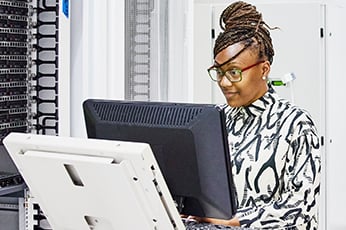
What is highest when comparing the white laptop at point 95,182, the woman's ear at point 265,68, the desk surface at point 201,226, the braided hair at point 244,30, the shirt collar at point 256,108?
the braided hair at point 244,30

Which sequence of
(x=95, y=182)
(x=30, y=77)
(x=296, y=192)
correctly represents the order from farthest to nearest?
(x=30, y=77) → (x=296, y=192) → (x=95, y=182)

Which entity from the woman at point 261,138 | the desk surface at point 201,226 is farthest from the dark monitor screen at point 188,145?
the woman at point 261,138

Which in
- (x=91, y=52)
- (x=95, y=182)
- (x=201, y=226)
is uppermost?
(x=91, y=52)

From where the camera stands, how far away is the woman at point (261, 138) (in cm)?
180

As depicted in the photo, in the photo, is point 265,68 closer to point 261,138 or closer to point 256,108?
point 256,108

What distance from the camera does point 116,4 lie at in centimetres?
245

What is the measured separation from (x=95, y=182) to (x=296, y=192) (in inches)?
31.5

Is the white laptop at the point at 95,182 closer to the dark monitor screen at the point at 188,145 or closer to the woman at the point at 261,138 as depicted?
the dark monitor screen at the point at 188,145

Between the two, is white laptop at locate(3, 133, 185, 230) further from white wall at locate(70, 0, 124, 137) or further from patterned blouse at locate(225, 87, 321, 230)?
white wall at locate(70, 0, 124, 137)

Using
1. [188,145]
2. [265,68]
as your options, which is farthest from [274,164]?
[188,145]

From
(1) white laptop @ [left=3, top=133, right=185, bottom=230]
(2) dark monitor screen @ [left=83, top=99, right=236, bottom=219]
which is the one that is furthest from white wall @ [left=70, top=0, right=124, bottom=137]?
(1) white laptop @ [left=3, top=133, right=185, bottom=230]

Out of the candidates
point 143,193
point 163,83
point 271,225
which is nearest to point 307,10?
point 163,83

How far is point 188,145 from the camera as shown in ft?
4.47

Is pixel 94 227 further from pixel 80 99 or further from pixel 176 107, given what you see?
pixel 80 99
